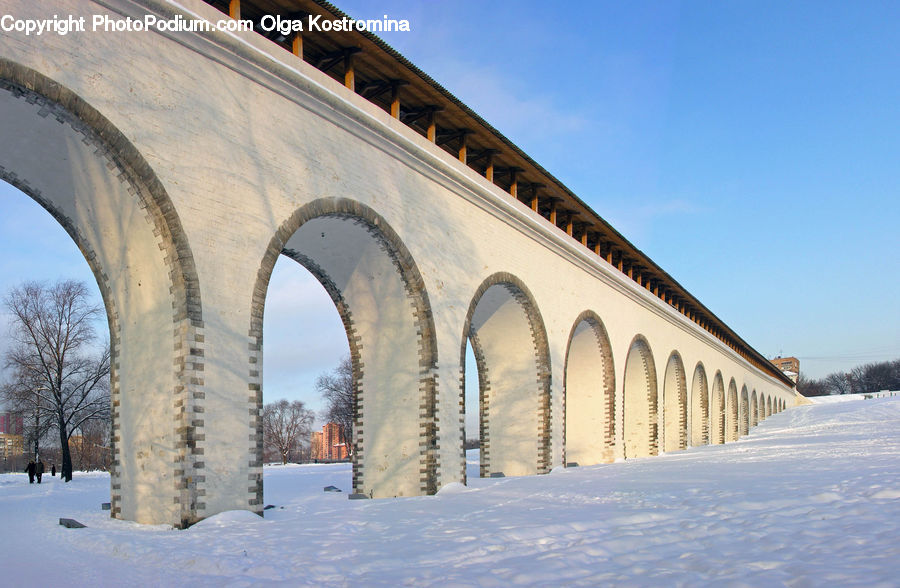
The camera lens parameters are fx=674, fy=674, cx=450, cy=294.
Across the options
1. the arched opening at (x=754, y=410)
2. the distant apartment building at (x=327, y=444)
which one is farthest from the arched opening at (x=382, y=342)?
the distant apartment building at (x=327, y=444)

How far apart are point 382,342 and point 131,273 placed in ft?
17.0

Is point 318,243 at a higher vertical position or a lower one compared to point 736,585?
higher

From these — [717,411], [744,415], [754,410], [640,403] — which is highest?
[640,403]

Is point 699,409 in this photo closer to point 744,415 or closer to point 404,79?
point 744,415

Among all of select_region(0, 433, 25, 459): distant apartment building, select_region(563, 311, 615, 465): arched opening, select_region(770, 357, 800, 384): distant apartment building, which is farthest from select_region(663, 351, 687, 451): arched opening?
select_region(770, 357, 800, 384): distant apartment building

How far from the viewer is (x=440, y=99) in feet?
43.8

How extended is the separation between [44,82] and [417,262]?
670 centimetres

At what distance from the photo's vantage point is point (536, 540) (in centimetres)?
635

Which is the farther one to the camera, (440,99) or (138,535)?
(440,99)

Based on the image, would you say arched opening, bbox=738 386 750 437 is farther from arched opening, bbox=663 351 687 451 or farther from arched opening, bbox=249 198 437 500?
arched opening, bbox=249 198 437 500

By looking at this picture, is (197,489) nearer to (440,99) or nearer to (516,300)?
(440,99)

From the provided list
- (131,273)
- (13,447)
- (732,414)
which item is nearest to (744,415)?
(732,414)

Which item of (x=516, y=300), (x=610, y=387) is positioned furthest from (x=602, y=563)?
(x=610, y=387)

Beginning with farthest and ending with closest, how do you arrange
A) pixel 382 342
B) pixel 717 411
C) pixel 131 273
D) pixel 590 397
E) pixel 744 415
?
pixel 744 415 → pixel 717 411 → pixel 590 397 → pixel 382 342 → pixel 131 273
